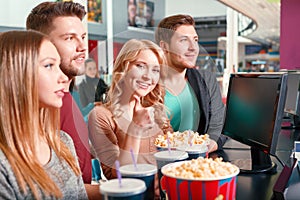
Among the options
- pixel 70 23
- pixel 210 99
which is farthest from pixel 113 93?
pixel 210 99

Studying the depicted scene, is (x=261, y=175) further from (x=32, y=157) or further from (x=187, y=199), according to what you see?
(x=32, y=157)

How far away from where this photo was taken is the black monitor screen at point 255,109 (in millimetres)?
1544

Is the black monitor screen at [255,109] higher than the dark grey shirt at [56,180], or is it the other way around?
the black monitor screen at [255,109]

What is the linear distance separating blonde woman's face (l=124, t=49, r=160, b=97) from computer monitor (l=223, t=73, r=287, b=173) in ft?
1.49

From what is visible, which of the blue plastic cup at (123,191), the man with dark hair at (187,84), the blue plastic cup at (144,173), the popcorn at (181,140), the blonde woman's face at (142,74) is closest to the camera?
the blue plastic cup at (123,191)

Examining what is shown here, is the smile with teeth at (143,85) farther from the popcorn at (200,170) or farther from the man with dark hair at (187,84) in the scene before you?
the popcorn at (200,170)

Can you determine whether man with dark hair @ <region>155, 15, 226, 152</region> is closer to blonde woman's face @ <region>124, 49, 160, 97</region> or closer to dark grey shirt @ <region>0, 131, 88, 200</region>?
blonde woman's face @ <region>124, 49, 160, 97</region>

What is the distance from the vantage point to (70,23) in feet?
5.55

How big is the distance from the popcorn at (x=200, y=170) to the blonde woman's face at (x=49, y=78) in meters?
0.41

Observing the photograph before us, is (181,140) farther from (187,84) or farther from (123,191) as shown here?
(187,84)

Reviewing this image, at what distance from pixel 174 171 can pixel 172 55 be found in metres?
1.23

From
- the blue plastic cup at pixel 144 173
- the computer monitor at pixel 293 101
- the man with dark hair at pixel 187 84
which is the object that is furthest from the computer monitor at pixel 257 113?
the computer monitor at pixel 293 101

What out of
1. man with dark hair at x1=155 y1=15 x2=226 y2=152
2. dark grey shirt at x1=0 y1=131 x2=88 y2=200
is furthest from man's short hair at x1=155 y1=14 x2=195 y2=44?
dark grey shirt at x1=0 y1=131 x2=88 y2=200

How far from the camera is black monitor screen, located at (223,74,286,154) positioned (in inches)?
60.8
